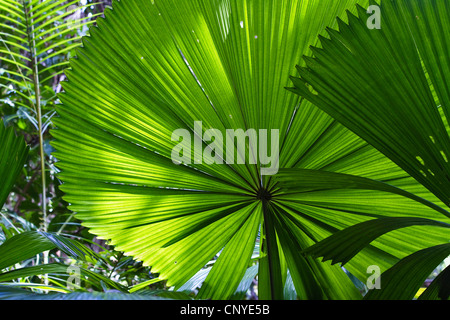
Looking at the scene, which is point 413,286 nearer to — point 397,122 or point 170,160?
point 397,122

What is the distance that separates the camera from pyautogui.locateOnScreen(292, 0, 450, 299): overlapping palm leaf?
23.6 inches

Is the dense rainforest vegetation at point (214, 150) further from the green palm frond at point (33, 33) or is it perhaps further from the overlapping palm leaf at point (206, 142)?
the green palm frond at point (33, 33)

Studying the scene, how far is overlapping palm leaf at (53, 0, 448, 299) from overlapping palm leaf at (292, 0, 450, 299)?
201 mm

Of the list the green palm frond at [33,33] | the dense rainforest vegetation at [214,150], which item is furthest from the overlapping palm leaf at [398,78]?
the green palm frond at [33,33]

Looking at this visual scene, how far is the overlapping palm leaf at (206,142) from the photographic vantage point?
0.82m

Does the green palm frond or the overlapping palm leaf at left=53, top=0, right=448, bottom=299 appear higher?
the green palm frond

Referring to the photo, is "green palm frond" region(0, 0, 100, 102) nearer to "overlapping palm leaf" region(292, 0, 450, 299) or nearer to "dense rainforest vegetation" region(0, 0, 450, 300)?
"dense rainforest vegetation" region(0, 0, 450, 300)

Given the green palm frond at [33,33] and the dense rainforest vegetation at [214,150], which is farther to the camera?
the green palm frond at [33,33]

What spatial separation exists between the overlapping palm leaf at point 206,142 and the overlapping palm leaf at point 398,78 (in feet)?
0.66

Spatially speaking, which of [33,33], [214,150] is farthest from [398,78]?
[33,33]

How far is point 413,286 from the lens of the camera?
1.91ft

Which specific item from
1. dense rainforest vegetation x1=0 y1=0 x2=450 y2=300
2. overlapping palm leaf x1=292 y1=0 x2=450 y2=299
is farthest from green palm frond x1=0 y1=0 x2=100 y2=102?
overlapping palm leaf x1=292 y1=0 x2=450 y2=299
